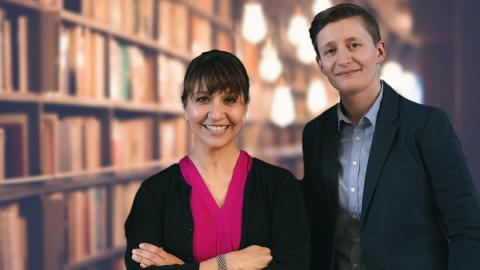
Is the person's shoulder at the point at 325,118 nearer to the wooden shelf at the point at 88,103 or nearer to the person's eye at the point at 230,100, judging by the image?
the person's eye at the point at 230,100

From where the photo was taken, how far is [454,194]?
151 cm

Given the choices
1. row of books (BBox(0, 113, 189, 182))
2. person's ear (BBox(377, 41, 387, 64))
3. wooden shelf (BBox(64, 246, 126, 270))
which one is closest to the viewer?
person's ear (BBox(377, 41, 387, 64))

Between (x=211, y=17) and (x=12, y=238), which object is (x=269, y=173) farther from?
(x=211, y=17)

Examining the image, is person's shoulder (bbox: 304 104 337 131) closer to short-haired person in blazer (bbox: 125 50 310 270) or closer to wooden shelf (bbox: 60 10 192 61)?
short-haired person in blazer (bbox: 125 50 310 270)

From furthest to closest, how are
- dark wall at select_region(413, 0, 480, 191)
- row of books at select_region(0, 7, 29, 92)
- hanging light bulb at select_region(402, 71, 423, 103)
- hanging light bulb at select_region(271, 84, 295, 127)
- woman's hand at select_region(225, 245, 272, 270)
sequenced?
hanging light bulb at select_region(402, 71, 423, 103), hanging light bulb at select_region(271, 84, 295, 127), dark wall at select_region(413, 0, 480, 191), row of books at select_region(0, 7, 29, 92), woman's hand at select_region(225, 245, 272, 270)

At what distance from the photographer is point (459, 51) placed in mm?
5336

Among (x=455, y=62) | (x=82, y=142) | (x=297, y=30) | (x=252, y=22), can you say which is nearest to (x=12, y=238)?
(x=82, y=142)

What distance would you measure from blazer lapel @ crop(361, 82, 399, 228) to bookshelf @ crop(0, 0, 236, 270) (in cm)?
160

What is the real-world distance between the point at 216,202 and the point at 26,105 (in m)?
1.58

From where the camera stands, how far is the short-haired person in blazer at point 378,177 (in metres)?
1.53

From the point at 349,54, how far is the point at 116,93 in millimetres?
2084

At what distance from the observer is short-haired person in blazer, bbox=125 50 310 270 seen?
4.61ft

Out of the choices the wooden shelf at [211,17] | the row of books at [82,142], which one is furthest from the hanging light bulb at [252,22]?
the row of books at [82,142]

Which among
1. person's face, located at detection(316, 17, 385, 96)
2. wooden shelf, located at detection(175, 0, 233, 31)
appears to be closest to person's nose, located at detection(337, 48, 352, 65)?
person's face, located at detection(316, 17, 385, 96)
